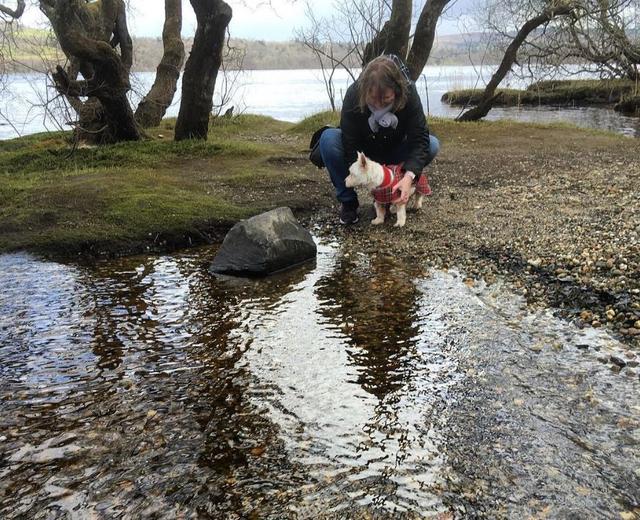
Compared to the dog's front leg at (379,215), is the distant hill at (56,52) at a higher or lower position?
higher

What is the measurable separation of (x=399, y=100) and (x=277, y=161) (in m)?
4.35

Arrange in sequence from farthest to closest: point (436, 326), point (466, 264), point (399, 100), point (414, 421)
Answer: point (399, 100) < point (466, 264) < point (436, 326) < point (414, 421)

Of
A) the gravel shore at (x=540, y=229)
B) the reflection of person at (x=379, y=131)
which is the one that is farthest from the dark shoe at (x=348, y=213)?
the gravel shore at (x=540, y=229)

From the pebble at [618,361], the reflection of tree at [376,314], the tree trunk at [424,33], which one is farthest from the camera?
the tree trunk at [424,33]

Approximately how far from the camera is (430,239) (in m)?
5.80

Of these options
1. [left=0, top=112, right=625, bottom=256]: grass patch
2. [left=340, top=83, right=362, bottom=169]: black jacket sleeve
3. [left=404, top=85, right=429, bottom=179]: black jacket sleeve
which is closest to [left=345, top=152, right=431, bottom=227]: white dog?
[left=404, top=85, right=429, bottom=179]: black jacket sleeve

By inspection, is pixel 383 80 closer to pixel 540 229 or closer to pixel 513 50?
pixel 540 229

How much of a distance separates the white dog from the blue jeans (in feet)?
0.94

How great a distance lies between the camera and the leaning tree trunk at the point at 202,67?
9750 millimetres

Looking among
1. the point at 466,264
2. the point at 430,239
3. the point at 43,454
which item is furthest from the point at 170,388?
the point at 430,239

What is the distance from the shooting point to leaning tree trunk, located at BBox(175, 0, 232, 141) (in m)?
9.75

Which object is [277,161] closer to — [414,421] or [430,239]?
[430,239]

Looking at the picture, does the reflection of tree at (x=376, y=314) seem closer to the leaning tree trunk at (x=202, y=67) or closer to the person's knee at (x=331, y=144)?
the person's knee at (x=331, y=144)

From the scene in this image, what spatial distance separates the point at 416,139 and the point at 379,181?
0.59m
